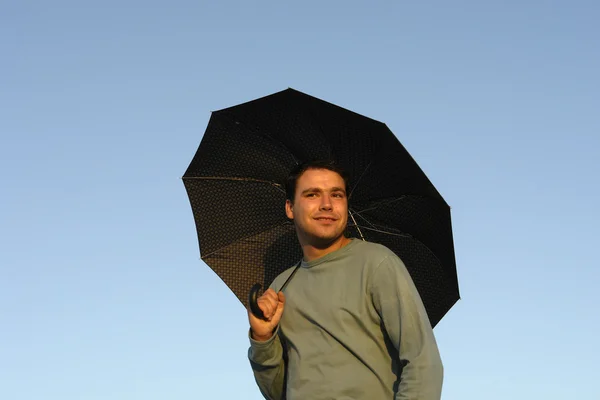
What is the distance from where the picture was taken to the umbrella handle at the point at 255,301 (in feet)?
16.5

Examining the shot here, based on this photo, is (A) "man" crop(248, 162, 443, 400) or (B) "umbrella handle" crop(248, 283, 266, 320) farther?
(B) "umbrella handle" crop(248, 283, 266, 320)

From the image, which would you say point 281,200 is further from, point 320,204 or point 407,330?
point 407,330

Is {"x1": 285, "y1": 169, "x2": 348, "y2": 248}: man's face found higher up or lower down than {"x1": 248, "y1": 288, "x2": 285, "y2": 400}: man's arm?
higher up

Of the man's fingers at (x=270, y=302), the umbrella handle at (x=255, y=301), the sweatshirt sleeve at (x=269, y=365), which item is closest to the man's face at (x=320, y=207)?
the man's fingers at (x=270, y=302)

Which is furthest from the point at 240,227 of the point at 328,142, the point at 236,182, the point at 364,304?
the point at 364,304

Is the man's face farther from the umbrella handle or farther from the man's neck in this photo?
the umbrella handle

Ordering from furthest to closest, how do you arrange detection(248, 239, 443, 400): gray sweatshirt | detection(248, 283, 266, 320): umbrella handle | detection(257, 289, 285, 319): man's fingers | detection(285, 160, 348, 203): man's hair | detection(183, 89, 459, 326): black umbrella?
1. detection(183, 89, 459, 326): black umbrella
2. detection(285, 160, 348, 203): man's hair
3. detection(257, 289, 285, 319): man's fingers
4. detection(248, 283, 266, 320): umbrella handle
5. detection(248, 239, 443, 400): gray sweatshirt

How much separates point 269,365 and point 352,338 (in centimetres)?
61

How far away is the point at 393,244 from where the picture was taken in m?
6.59

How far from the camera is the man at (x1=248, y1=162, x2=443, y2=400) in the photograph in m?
4.74

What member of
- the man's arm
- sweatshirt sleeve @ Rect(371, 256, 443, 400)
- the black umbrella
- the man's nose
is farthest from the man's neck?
the black umbrella

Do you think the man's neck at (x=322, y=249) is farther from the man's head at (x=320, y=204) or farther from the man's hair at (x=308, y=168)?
the man's hair at (x=308, y=168)

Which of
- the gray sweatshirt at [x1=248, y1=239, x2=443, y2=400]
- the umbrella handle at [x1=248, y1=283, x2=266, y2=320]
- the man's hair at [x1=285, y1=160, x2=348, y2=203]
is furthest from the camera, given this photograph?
the man's hair at [x1=285, y1=160, x2=348, y2=203]

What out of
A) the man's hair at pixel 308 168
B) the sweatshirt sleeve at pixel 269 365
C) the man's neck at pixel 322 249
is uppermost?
the man's hair at pixel 308 168
